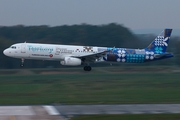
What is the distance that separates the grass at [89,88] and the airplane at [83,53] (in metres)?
1.81

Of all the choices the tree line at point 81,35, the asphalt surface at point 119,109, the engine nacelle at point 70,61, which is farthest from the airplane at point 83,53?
the tree line at point 81,35

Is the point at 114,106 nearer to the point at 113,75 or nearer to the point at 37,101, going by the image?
the point at 37,101

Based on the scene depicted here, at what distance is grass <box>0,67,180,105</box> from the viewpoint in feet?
95.4

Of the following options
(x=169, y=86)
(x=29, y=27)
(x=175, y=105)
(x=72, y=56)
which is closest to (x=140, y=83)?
(x=169, y=86)

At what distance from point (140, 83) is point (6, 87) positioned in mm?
12588

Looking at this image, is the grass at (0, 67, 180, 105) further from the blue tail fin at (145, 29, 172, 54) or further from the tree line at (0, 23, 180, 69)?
the tree line at (0, 23, 180, 69)

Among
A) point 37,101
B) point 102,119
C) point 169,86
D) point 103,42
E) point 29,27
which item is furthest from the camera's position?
point 29,27

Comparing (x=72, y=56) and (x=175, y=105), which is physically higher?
(x=72, y=56)

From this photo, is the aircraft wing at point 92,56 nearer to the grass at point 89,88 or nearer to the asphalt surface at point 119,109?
the grass at point 89,88

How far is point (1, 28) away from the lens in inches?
3856

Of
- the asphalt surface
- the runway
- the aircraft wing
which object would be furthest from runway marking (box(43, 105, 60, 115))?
the aircraft wing

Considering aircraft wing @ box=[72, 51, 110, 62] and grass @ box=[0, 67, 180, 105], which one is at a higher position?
aircraft wing @ box=[72, 51, 110, 62]

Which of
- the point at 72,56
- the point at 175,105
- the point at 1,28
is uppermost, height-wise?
the point at 1,28

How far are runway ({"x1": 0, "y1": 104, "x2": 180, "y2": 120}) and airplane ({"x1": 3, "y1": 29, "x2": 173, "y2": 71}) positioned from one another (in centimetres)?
1666
